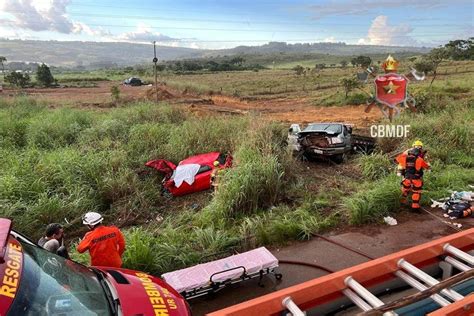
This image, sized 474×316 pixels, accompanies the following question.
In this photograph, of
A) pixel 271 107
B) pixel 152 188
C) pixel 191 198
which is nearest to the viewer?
pixel 191 198

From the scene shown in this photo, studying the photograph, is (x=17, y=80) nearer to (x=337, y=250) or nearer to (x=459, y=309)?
(x=337, y=250)

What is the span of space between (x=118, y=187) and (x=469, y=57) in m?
59.7

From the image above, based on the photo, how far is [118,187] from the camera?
940 centimetres

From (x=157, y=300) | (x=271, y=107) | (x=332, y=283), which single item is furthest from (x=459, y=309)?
(x=271, y=107)

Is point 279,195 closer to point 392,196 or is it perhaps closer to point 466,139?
point 392,196

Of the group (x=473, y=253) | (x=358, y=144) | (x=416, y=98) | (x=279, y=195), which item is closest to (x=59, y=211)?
(x=279, y=195)

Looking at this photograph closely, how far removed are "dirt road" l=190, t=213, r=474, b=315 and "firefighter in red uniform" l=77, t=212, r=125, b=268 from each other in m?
1.18

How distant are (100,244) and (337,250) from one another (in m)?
3.69

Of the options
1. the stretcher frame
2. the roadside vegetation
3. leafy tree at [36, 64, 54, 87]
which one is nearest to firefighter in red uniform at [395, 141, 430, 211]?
the roadside vegetation

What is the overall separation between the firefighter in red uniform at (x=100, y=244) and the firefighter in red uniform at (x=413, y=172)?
570cm

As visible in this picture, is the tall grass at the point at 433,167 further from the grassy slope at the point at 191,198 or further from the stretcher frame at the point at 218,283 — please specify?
the stretcher frame at the point at 218,283

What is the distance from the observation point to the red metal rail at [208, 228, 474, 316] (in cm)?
279

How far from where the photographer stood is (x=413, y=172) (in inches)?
301

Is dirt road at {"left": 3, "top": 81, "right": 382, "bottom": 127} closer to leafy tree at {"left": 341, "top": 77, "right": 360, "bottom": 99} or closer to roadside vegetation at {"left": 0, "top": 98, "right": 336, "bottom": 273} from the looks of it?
leafy tree at {"left": 341, "top": 77, "right": 360, "bottom": 99}
